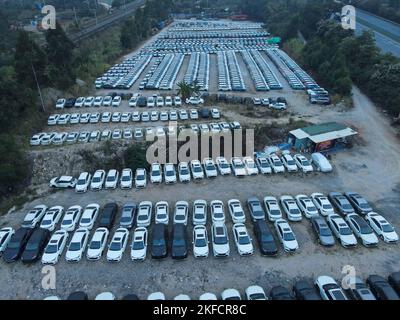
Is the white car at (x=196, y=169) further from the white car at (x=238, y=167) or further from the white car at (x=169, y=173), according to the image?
the white car at (x=238, y=167)

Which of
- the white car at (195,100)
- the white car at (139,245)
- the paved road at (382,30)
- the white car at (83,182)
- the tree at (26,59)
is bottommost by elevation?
the white car at (83,182)

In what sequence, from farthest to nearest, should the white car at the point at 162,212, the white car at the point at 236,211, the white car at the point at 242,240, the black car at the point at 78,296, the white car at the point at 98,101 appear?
the white car at the point at 98,101 → the white car at the point at 236,211 → the white car at the point at 162,212 → the white car at the point at 242,240 → the black car at the point at 78,296

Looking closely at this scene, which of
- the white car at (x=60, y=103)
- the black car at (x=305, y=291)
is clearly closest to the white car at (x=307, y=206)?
the black car at (x=305, y=291)

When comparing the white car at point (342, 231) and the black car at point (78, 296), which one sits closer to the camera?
the black car at point (78, 296)

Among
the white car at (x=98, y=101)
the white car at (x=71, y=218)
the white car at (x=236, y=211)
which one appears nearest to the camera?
the white car at (x=71, y=218)

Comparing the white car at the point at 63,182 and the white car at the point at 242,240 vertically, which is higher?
the white car at the point at 242,240

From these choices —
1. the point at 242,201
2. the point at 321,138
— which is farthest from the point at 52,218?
the point at 321,138
